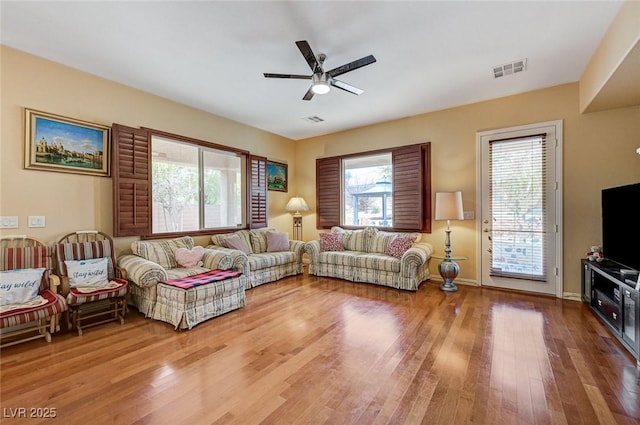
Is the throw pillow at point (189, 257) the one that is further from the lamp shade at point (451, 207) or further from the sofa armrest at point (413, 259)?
the lamp shade at point (451, 207)

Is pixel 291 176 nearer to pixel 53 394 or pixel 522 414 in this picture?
pixel 53 394

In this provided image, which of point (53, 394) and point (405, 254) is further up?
point (405, 254)

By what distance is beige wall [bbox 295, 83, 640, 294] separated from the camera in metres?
3.44

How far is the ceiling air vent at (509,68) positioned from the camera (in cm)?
319

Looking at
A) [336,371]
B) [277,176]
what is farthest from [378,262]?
[277,176]

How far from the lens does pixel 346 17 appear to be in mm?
2404

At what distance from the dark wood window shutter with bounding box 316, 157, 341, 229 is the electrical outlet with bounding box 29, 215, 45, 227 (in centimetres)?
433

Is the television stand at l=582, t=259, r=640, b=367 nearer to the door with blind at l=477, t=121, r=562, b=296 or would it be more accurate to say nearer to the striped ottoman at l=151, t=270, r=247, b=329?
the door with blind at l=477, t=121, r=562, b=296

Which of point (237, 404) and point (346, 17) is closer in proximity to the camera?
point (237, 404)

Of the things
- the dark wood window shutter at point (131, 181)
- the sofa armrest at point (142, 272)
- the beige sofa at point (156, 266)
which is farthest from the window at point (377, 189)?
the sofa armrest at point (142, 272)

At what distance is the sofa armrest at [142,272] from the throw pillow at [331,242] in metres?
2.75

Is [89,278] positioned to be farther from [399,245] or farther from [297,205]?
[399,245]

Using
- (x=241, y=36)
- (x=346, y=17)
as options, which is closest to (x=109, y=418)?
(x=241, y=36)

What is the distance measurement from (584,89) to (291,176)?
5.05m
